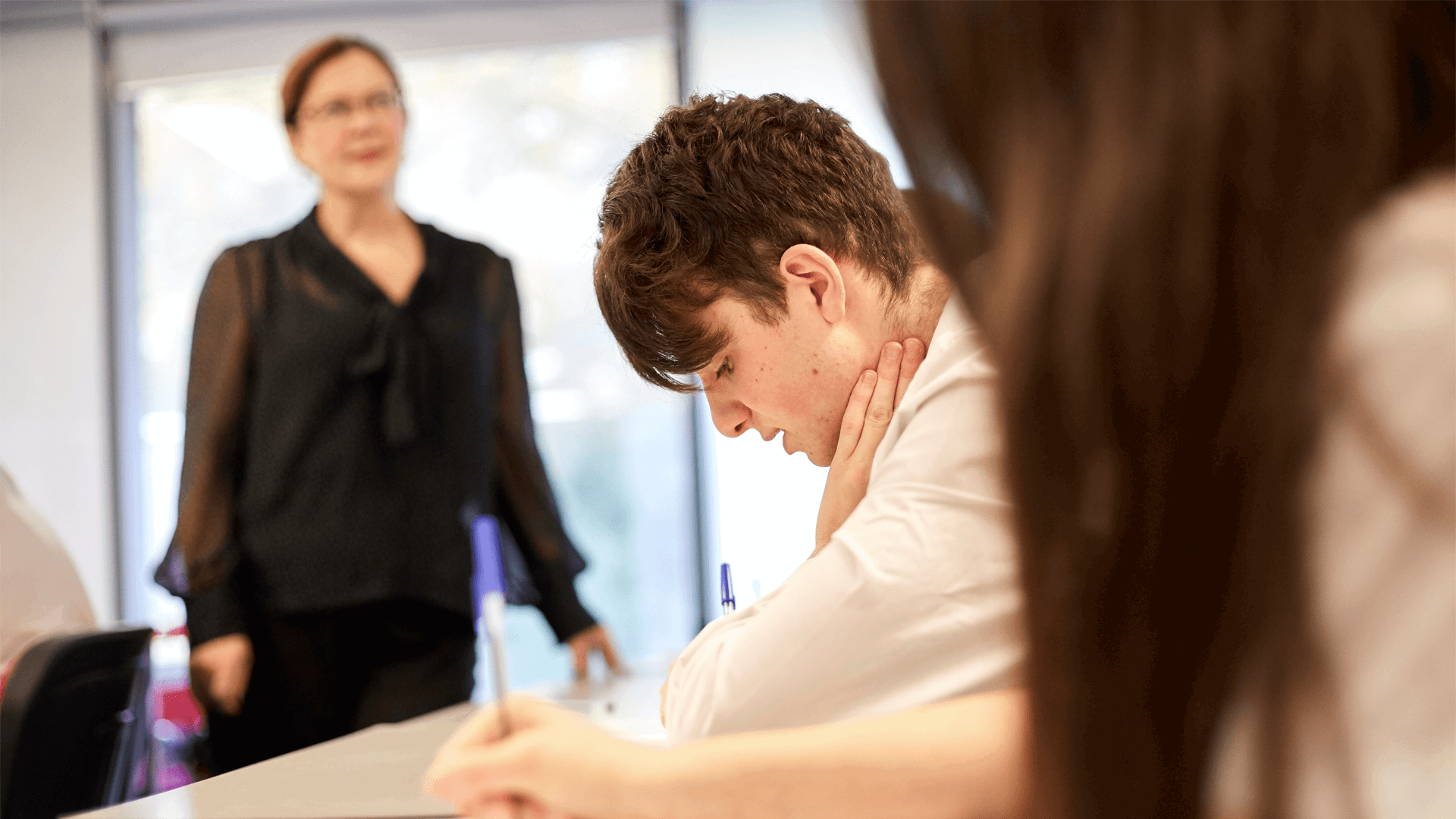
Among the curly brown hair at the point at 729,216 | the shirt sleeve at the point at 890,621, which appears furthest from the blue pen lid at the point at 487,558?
the curly brown hair at the point at 729,216

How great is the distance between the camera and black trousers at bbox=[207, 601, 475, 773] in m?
1.83

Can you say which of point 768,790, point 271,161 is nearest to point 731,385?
point 768,790

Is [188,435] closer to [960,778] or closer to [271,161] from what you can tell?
[960,778]

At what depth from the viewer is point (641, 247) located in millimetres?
961

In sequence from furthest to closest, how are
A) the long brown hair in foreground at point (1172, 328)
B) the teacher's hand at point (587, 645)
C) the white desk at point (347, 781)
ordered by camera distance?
the teacher's hand at point (587, 645), the white desk at point (347, 781), the long brown hair in foreground at point (1172, 328)

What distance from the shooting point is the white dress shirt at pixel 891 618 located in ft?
2.17

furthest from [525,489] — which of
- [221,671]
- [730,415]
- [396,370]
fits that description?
[730,415]

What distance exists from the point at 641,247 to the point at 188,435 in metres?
1.30

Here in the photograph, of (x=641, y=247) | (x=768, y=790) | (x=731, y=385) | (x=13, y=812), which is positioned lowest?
(x=13, y=812)

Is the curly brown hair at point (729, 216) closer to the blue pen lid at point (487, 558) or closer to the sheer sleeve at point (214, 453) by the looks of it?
the blue pen lid at point (487, 558)

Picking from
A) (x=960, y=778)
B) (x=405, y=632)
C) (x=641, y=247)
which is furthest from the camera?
(x=405, y=632)

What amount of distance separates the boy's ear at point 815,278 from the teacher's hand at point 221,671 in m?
1.31

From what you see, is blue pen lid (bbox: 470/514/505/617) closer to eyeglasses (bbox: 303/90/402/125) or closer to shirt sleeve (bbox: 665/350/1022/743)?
shirt sleeve (bbox: 665/350/1022/743)

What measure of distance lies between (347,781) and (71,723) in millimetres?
430
